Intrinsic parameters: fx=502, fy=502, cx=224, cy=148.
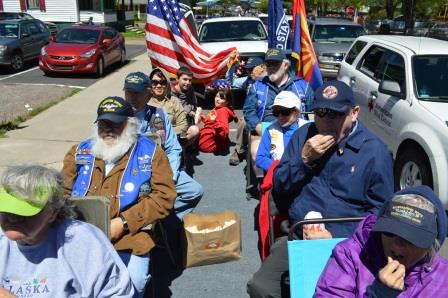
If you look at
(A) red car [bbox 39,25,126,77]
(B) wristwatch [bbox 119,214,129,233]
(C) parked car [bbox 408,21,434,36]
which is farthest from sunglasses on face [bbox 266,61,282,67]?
(C) parked car [bbox 408,21,434,36]

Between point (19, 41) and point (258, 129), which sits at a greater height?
point (258, 129)

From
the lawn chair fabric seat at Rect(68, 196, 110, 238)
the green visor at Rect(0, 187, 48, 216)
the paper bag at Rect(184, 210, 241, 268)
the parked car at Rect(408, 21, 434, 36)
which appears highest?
the green visor at Rect(0, 187, 48, 216)

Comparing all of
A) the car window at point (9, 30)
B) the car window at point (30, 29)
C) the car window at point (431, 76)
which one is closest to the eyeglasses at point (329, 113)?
the car window at point (431, 76)

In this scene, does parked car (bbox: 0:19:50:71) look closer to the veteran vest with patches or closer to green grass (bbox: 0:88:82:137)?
green grass (bbox: 0:88:82:137)

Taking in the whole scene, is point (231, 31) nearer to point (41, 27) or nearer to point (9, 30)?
point (9, 30)

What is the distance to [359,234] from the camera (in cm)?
240

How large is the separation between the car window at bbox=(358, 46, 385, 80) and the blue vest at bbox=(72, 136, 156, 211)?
4.63m

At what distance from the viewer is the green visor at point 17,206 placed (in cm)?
217

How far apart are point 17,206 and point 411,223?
5.50 feet

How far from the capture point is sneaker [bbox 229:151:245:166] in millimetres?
7266

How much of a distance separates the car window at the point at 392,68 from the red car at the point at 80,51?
35.2 feet

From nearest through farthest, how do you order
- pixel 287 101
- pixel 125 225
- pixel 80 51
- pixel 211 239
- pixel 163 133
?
pixel 125 225, pixel 211 239, pixel 287 101, pixel 163 133, pixel 80 51

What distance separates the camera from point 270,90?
5980mm

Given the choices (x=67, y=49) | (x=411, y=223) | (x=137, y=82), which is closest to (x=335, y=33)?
(x=67, y=49)
